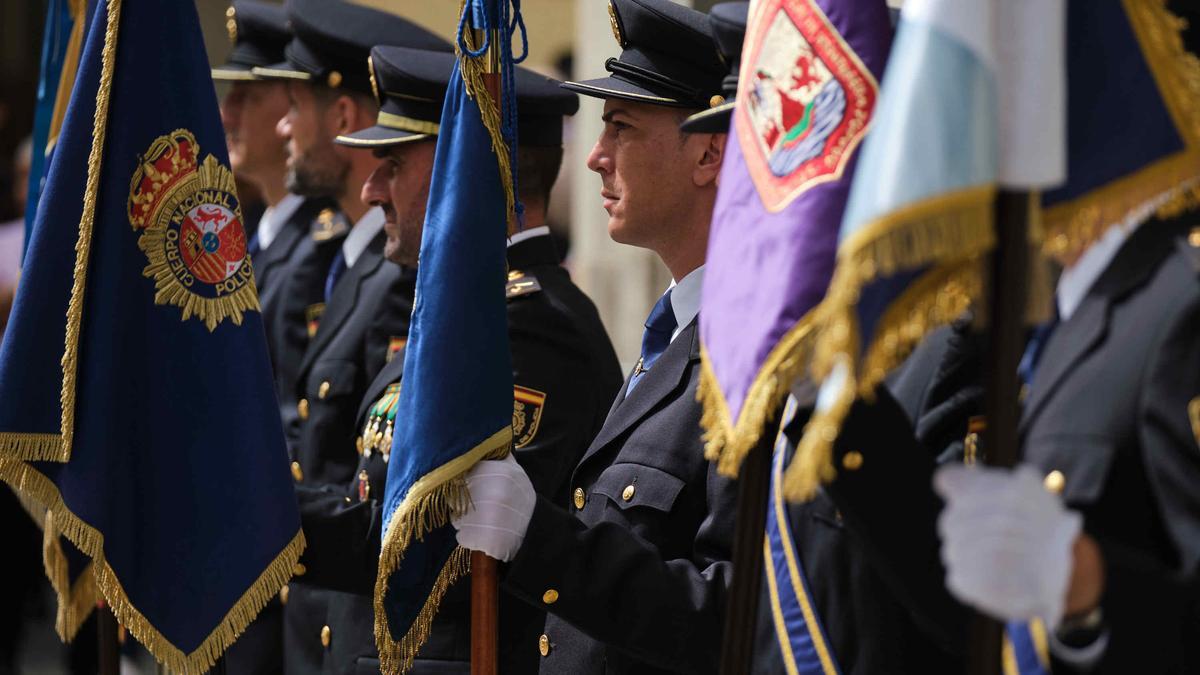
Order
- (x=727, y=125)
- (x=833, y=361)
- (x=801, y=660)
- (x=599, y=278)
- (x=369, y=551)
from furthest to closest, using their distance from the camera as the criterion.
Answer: (x=599, y=278), (x=369, y=551), (x=727, y=125), (x=801, y=660), (x=833, y=361)

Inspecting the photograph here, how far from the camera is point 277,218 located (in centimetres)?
644

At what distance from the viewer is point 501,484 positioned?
129 inches

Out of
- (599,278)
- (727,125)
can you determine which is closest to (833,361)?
(727,125)

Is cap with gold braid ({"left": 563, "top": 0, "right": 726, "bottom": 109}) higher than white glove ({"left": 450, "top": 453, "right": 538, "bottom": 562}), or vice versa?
cap with gold braid ({"left": 563, "top": 0, "right": 726, "bottom": 109})

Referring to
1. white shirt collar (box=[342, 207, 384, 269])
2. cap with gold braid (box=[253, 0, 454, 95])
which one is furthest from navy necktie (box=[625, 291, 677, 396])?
cap with gold braid (box=[253, 0, 454, 95])

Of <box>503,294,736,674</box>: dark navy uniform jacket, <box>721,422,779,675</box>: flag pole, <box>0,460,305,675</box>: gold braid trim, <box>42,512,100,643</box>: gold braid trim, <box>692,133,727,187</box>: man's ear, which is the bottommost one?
<box>42,512,100,643</box>: gold braid trim

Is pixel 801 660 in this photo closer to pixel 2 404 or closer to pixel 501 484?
pixel 501 484

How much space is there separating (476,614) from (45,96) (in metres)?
2.60

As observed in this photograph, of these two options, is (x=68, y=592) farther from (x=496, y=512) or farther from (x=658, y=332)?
(x=658, y=332)

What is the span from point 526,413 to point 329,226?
225 centimetres

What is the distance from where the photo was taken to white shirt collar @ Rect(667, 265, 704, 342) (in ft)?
12.1

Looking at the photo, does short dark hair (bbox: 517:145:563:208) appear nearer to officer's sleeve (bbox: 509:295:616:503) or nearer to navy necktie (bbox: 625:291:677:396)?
officer's sleeve (bbox: 509:295:616:503)

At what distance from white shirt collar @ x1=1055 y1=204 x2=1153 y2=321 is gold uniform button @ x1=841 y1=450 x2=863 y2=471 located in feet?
1.19

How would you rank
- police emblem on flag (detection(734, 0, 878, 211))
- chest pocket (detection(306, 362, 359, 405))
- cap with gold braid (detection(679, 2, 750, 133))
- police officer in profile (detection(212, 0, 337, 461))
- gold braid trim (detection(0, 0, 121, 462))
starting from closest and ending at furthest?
police emblem on flag (detection(734, 0, 878, 211))
cap with gold braid (detection(679, 2, 750, 133))
gold braid trim (detection(0, 0, 121, 462))
chest pocket (detection(306, 362, 359, 405))
police officer in profile (detection(212, 0, 337, 461))
